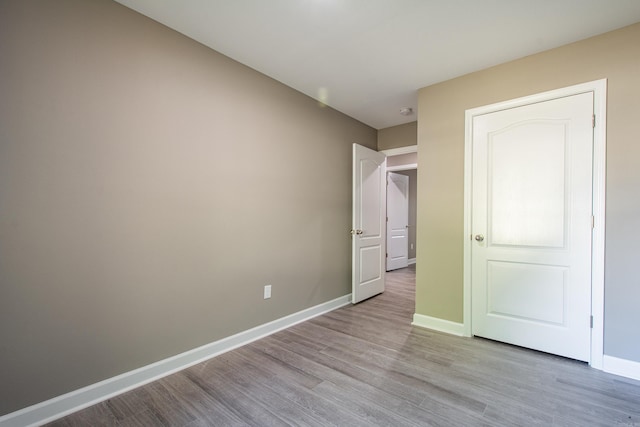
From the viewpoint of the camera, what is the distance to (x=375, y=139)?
14.4ft

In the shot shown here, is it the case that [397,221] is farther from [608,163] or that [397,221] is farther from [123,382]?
[123,382]

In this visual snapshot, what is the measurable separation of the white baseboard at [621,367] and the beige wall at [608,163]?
40mm

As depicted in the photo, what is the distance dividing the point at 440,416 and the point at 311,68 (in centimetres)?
288

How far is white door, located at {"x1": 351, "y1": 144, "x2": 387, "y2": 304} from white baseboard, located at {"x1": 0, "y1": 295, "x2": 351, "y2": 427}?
4.42ft

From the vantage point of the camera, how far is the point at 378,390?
1.86 meters

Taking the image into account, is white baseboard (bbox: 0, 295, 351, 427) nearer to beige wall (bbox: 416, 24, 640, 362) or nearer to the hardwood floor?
the hardwood floor

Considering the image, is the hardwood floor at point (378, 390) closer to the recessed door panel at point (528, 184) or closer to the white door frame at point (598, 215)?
the white door frame at point (598, 215)

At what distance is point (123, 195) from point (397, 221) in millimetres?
5554

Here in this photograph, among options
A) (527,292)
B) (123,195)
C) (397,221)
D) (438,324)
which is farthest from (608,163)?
(397,221)

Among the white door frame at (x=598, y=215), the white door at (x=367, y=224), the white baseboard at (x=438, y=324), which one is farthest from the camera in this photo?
the white door at (x=367, y=224)

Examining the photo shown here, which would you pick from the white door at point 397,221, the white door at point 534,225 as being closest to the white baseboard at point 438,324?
the white door at point 534,225

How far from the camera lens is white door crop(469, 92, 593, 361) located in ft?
7.29

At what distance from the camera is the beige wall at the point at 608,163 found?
6.66 ft

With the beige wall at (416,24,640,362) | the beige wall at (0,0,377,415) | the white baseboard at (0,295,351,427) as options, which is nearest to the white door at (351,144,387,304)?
the beige wall at (416,24,640,362)
